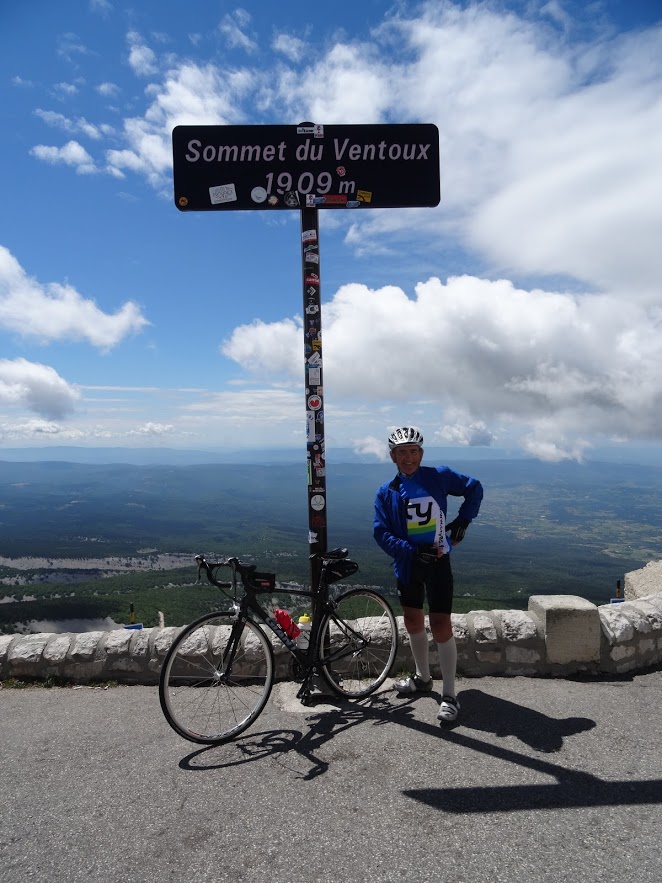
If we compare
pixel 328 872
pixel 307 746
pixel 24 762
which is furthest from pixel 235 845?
pixel 24 762

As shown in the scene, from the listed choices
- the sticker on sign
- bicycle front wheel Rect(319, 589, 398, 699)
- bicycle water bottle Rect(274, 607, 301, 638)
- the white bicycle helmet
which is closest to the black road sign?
the sticker on sign

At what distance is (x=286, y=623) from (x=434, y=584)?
4.29 feet

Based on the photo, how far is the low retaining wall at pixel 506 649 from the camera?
16.2 ft

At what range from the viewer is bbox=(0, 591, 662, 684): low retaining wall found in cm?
495

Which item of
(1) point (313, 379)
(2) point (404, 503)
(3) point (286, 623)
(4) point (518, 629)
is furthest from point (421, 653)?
(1) point (313, 379)

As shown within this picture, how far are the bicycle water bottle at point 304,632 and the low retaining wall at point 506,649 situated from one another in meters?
0.40

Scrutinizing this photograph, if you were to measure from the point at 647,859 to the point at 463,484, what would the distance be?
2612 millimetres

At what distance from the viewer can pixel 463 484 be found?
4.54 metres

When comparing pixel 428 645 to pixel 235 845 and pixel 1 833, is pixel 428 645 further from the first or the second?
pixel 1 833

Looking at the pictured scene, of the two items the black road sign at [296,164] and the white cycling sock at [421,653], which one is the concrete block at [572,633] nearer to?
the white cycling sock at [421,653]

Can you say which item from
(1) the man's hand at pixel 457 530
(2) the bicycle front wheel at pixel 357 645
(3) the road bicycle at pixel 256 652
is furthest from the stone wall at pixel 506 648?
(1) the man's hand at pixel 457 530

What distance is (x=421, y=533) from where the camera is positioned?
173 inches

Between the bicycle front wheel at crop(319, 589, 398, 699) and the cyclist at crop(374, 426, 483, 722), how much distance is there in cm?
38

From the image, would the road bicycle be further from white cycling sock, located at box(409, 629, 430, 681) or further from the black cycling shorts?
the black cycling shorts
